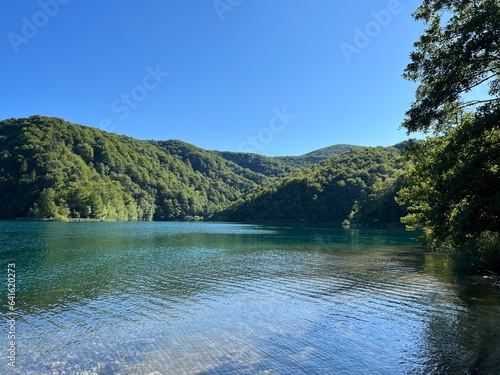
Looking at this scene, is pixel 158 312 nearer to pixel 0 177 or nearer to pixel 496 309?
pixel 496 309

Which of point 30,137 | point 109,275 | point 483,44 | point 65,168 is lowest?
point 109,275

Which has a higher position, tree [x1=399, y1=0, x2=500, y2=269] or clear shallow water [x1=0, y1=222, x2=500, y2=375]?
tree [x1=399, y1=0, x2=500, y2=269]

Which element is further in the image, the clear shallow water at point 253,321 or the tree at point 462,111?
the tree at point 462,111

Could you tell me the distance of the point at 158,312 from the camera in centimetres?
1747

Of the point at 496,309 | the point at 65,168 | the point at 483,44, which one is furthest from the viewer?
the point at 65,168

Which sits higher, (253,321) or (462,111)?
(462,111)

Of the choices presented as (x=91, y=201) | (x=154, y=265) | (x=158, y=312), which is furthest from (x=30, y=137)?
(x=158, y=312)

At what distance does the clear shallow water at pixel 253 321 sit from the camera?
11156mm

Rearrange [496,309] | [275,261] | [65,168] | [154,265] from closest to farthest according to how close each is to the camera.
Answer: [496,309] → [154,265] → [275,261] → [65,168]

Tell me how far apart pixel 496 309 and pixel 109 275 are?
24.9m

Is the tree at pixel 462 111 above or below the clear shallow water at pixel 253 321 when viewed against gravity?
above

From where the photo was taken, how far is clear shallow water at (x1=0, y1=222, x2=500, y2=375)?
1116 cm

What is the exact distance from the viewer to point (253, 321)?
15859mm

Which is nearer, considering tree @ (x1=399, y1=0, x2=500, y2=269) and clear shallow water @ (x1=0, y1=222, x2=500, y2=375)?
clear shallow water @ (x1=0, y1=222, x2=500, y2=375)
